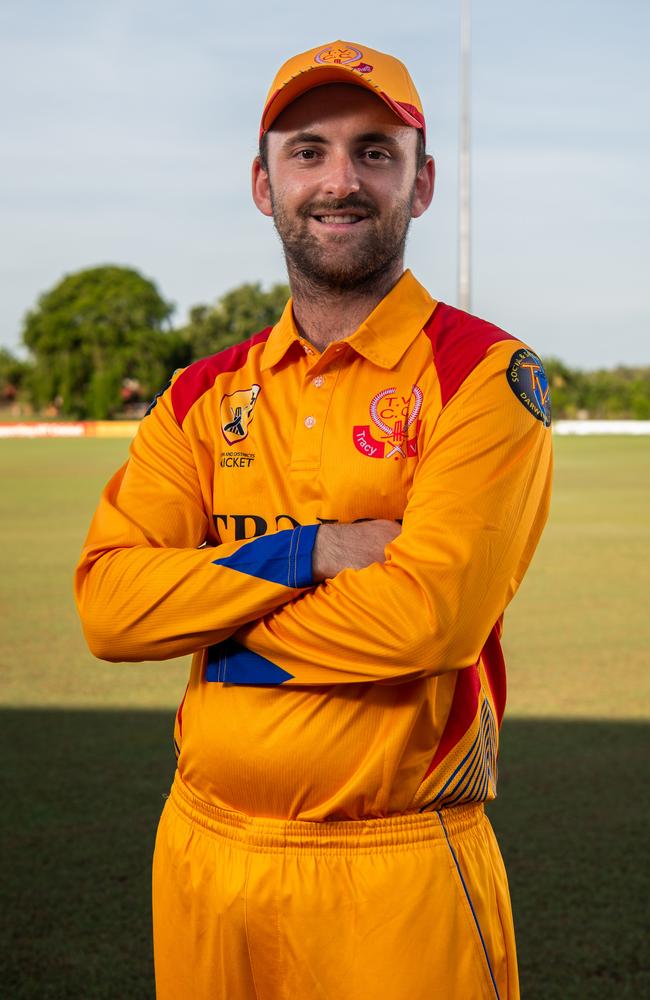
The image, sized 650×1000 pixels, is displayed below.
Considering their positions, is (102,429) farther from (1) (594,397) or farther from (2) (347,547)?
(2) (347,547)

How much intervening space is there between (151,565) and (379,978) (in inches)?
31.1

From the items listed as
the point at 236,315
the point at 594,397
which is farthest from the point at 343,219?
the point at 236,315

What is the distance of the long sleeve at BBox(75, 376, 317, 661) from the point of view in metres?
1.99

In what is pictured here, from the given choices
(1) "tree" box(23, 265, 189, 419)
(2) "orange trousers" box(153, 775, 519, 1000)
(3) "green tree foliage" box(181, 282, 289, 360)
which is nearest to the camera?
(2) "orange trousers" box(153, 775, 519, 1000)

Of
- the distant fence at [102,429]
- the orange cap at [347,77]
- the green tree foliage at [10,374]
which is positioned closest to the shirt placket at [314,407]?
the orange cap at [347,77]

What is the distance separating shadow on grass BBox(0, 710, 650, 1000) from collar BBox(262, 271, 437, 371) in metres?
1.92

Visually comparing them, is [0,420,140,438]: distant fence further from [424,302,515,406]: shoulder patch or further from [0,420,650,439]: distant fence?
[424,302,515,406]: shoulder patch

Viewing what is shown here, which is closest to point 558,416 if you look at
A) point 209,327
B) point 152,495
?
point 209,327

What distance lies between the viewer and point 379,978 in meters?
1.81

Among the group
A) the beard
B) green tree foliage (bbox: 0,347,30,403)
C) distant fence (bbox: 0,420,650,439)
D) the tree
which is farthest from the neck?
green tree foliage (bbox: 0,347,30,403)

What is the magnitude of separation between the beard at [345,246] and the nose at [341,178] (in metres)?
0.02

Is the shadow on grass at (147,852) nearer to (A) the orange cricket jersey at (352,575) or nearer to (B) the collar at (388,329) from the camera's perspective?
(A) the orange cricket jersey at (352,575)

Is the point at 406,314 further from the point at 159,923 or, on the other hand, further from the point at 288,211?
the point at 159,923

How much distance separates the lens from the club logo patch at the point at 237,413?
7.00 ft
